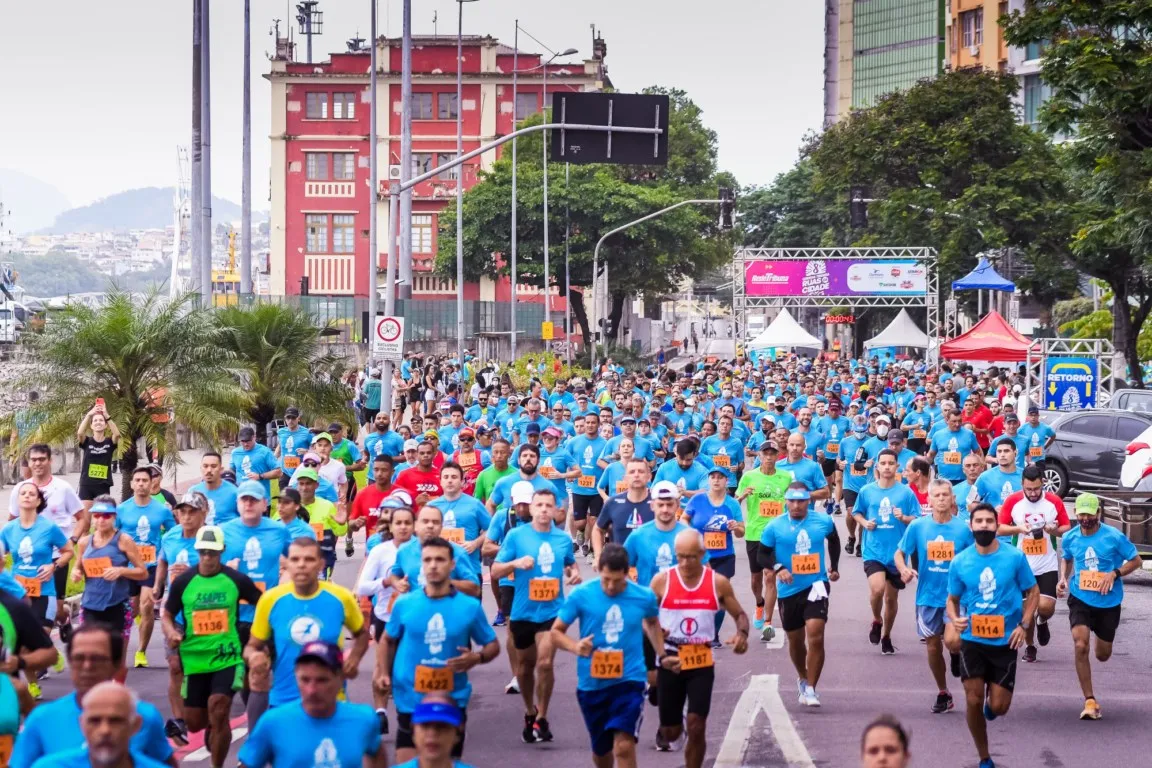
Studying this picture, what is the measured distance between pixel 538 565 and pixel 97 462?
822cm

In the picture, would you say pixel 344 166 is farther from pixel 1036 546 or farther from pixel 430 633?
pixel 430 633

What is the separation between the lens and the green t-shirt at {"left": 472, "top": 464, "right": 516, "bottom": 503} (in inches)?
604

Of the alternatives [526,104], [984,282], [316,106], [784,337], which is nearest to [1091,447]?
[984,282]

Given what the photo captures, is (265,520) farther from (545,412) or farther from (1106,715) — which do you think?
(545,412)

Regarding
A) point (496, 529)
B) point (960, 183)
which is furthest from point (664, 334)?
point (496, 529)

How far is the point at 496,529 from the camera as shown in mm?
12812

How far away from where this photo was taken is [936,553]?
1216 cm

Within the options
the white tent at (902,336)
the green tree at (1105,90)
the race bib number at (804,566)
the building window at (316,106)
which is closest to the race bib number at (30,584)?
the race bib number at (804,566)

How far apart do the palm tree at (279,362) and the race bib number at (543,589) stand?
15.6 metres

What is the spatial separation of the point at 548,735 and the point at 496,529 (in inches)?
84.1

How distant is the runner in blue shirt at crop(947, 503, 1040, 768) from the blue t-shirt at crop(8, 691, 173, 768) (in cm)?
555

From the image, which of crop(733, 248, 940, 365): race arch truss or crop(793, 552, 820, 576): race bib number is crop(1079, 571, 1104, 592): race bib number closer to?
crop(793, 552, 820, 576): race bib number

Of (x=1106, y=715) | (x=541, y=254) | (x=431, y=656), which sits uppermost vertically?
(x=541, y=254)

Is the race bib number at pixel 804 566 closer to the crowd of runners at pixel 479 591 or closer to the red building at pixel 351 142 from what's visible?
the crowd of runners at pixel 479 591
